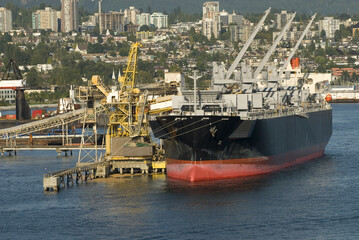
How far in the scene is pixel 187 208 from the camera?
53.3 meters

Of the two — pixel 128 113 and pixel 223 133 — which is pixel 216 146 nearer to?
pixel 223 133

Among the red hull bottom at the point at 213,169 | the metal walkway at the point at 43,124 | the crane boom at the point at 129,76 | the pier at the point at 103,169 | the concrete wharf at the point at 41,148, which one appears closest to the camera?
the red hull bottom at the point at 213,169

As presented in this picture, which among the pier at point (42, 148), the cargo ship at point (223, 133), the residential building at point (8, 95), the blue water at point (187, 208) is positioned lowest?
the blue water at point (187, 208)

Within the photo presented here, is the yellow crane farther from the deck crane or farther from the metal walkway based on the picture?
the metal walkway

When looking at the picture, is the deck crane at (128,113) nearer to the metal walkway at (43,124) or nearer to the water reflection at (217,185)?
the water reflection at (217,185)

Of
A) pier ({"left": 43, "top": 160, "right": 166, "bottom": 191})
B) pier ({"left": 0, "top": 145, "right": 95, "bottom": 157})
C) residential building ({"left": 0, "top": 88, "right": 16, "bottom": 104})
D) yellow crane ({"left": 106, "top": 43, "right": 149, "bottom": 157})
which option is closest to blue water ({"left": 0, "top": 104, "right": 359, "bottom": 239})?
pier ({"left": 43, "top": 160, "right": 166, "bottom": 191})

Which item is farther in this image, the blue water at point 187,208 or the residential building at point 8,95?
the residential building at point 8,95

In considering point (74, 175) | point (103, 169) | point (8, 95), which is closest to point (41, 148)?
point (74, 175)

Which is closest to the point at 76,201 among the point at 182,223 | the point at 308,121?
the point at 182,223

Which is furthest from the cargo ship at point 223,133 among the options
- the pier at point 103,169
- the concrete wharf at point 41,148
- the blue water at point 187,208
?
the concrete wharf at point 41,148

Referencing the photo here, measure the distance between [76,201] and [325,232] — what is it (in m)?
15.7

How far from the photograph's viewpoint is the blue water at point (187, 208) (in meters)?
48.1

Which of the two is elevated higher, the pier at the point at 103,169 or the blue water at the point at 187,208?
the pier at the point at 103,169

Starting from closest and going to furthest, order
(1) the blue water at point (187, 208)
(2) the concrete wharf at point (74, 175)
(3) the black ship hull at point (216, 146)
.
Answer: (1) the blue water at point (187, 208) → (2) the concrete wharf at point (74, 175) → (3) the black ship hull at point (216, 146)
